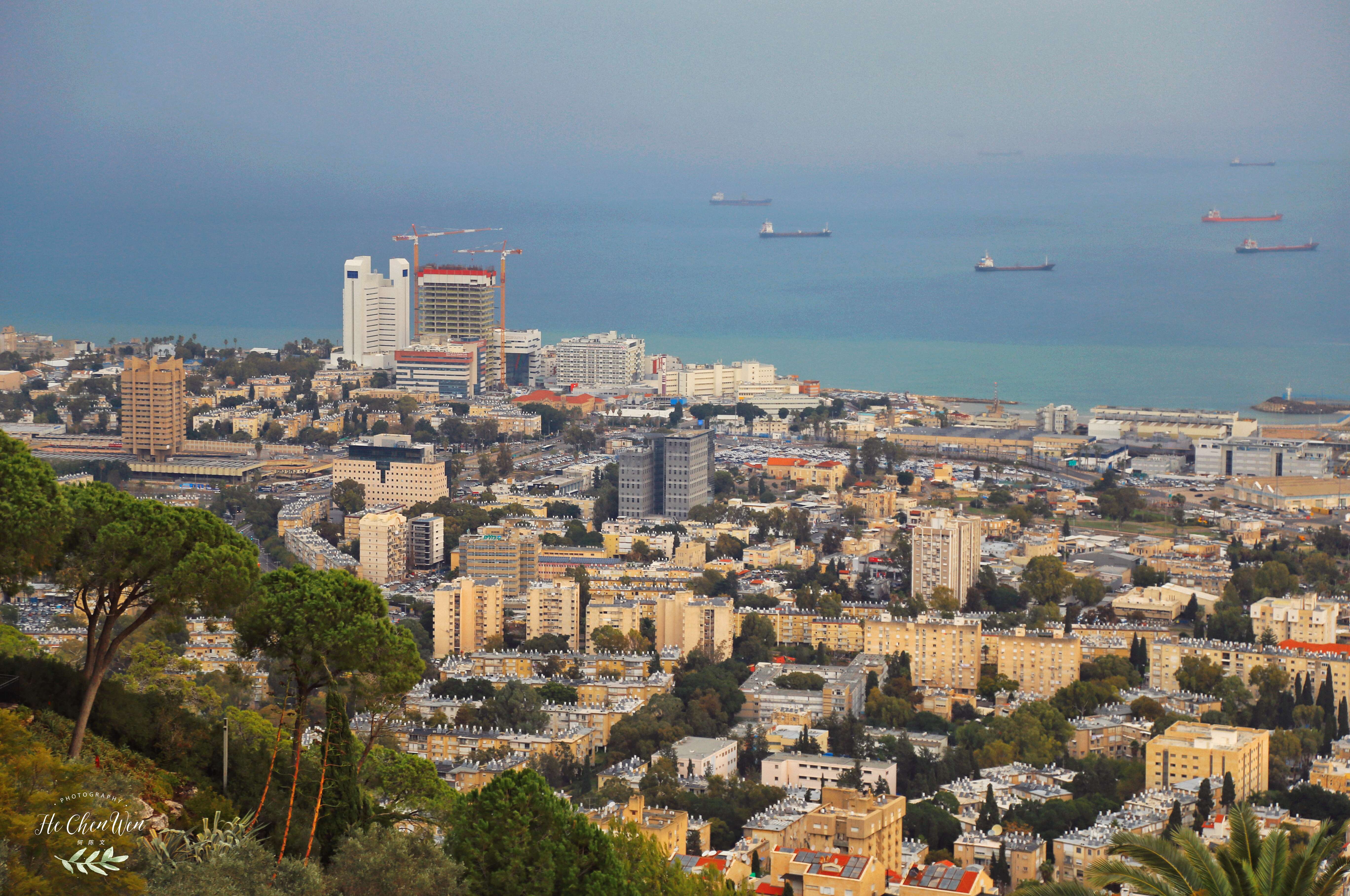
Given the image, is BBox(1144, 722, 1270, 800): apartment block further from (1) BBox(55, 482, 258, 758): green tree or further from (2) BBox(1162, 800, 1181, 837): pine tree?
(1) BBox(55, 482, 258, 758): green tree

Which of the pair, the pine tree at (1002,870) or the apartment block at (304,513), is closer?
the pine tree at (1002,870)

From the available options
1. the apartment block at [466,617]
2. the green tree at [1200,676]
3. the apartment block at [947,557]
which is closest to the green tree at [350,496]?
the apartment block at [466,617]

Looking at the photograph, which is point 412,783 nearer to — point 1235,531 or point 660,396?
point 1235,531

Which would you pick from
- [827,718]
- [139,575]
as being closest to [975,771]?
[827,718]

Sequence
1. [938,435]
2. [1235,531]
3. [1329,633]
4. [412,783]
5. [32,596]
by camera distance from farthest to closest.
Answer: [938,435], [1235,531], [1329,633], [32,596], [412,783]

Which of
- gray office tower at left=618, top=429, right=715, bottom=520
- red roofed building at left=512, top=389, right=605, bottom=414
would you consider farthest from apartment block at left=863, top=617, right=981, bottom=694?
red roofed building at left=512, top=389, right=605, bottom=414

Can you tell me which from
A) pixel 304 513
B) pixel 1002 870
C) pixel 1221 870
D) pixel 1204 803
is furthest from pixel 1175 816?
pixel 304 513

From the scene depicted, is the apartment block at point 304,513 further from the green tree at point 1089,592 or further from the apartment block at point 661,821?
the apartment block at point 661,821
